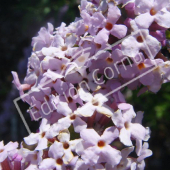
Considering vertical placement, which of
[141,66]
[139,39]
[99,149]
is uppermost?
[139,39]

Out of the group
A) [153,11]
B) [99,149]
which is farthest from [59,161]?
[153,11]

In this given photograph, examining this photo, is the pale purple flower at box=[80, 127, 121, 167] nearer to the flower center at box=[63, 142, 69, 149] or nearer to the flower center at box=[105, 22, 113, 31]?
the flower center at box=[63, 142, 69, 149]

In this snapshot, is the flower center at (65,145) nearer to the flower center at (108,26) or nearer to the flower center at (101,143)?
the flower center at (101,143)

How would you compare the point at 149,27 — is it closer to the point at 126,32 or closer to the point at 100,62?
the point at 126,32

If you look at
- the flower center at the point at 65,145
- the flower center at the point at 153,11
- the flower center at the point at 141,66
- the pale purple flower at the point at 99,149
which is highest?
the flower center at the point at 153,11

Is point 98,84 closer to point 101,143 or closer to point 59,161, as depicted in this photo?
point 101,143

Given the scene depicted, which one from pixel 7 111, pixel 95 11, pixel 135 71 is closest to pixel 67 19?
pixel 7 111

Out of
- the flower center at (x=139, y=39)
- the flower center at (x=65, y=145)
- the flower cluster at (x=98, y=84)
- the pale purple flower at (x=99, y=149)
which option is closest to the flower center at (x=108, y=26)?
the flower cluster at (x=98, y=84)

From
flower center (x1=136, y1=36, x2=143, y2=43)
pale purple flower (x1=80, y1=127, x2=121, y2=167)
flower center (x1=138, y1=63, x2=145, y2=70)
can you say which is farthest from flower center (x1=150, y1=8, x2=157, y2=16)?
pale purple flower (x1=80, y1=127, x2=121, y2=167)
